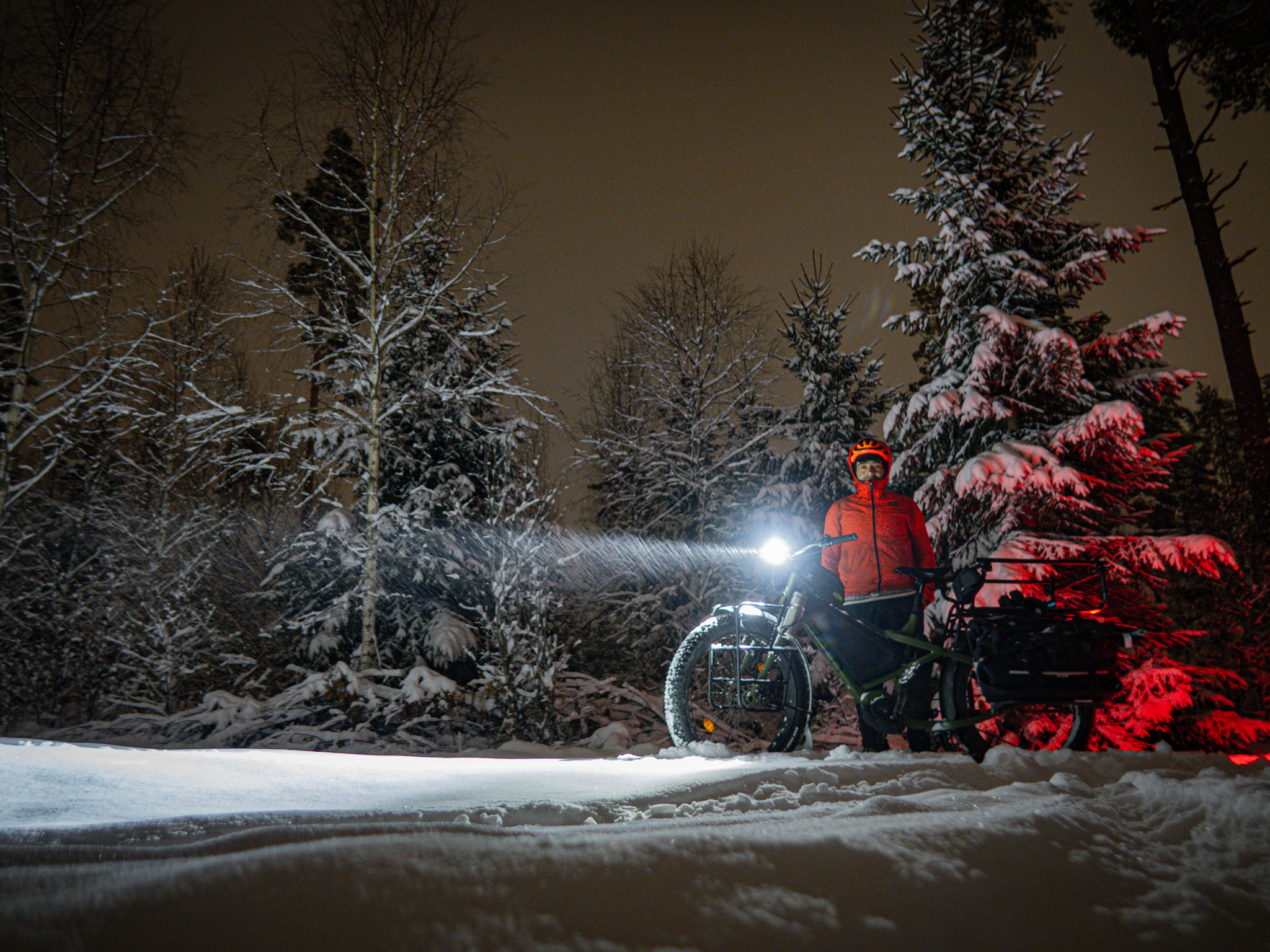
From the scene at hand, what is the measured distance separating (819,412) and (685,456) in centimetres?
409

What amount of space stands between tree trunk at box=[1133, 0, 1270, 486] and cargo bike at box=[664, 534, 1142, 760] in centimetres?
696

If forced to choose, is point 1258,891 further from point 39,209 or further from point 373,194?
point 39,209

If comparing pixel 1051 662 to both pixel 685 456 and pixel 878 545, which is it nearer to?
pixel 878 545

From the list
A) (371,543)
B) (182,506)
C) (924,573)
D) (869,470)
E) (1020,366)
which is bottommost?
(924,573)

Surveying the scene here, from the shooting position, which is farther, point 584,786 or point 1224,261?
point 1224,261

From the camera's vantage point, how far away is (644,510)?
50.5 ft

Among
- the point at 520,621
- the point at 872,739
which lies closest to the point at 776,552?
the point at 872,739

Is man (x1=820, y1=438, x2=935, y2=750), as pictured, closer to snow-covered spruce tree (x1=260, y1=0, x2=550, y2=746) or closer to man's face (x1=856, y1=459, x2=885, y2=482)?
man's face (x1=856, y1=459, x2=885, y2=482)

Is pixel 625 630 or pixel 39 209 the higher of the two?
pixel 39 209

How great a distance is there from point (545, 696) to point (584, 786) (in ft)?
19.7

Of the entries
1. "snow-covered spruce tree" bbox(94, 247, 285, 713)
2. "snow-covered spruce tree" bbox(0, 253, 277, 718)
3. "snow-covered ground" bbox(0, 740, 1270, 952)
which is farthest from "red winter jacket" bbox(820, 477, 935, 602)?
"snow-covered spruce tree" bbox(0, 253, 277, 718)

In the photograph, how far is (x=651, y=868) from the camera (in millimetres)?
1232

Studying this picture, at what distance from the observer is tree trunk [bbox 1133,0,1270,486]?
8305 mm

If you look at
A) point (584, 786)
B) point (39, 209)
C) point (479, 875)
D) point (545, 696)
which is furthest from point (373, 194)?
point (479, 875)
